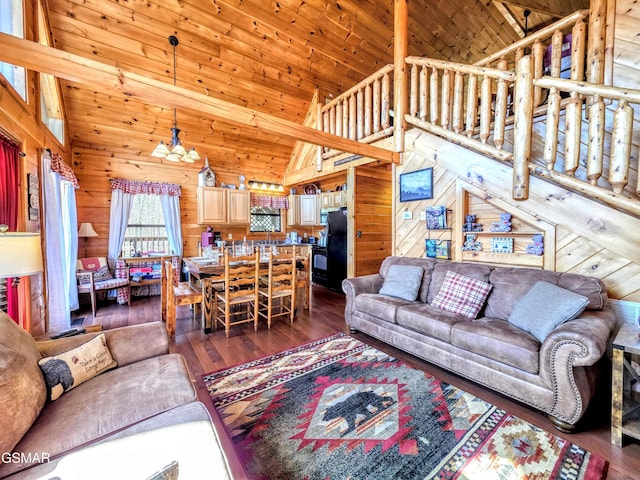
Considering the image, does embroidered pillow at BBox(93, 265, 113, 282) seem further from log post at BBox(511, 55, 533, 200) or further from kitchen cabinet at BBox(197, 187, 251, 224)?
log post at BBox(511, 55, 533, 200)

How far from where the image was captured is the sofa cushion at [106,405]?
44.2 inches

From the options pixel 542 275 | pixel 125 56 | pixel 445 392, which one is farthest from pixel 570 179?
pixel 125 56

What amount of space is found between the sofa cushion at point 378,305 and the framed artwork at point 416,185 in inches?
59.5

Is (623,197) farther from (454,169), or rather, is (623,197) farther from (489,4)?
(489,4)

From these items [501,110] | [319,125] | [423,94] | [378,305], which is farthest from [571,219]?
[319,125]

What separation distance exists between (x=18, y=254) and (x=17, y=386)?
0.68 metres

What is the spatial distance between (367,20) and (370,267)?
432 centimetres

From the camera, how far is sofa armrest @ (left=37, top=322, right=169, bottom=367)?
1.64 meters

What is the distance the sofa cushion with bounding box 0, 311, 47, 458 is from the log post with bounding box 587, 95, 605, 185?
12.5ft

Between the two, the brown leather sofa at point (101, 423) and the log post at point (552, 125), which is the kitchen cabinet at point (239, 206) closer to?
the brown leather sofa at point (101, 423)

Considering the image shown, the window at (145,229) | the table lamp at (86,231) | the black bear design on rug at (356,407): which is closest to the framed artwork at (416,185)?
the black bear design on rug at (356,407)

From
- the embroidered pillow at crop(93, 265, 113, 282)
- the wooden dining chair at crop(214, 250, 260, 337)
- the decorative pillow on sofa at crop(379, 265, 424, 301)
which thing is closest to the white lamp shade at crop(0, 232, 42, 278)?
the wooden dining chair at crop(214, 250, 260, 337)

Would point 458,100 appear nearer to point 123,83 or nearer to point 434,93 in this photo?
point 434,93

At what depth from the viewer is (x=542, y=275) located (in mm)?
2434
